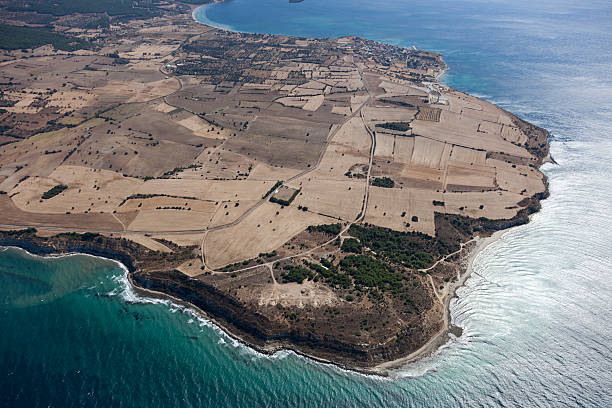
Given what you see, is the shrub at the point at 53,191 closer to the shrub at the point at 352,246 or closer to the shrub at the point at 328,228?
the shrub at the point at 328,228

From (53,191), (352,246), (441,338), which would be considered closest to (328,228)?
(352,246)

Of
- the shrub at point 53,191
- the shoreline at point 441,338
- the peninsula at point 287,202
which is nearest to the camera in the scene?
the shoreline at point 441,338

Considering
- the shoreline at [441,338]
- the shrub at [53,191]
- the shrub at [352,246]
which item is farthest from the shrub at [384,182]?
the shrub at [53,191]

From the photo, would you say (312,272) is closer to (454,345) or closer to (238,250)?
(238,250)

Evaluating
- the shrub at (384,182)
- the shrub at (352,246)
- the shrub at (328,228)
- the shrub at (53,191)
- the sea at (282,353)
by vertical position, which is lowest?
the sea at (282,353)

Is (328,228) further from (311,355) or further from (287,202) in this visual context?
(311,355)

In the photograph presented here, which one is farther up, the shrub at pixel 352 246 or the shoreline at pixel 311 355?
the shrub at pixel 352 246

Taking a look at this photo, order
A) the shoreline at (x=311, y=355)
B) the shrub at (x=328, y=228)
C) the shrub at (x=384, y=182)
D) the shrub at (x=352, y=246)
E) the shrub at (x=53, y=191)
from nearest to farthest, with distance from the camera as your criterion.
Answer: the shoreline at (x=311, y=355)
the shrub at (x=352, y=246)
the shrub at (x=328, y=228)
the shrub at (x=53, y=191)
the shrub at (x=384, y=182)

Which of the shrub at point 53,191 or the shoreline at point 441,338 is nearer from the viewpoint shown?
the shoreline at point 441,338

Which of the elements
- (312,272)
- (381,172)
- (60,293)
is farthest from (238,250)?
(381,172)
